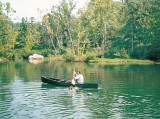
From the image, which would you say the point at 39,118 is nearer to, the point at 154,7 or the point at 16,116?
the point at 16,116

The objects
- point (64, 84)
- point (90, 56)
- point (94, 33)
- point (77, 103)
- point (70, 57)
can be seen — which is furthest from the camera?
point (94, 33)

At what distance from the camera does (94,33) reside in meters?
73.9

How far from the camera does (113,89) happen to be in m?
22.7

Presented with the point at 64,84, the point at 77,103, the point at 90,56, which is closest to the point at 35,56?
the point at 90,56

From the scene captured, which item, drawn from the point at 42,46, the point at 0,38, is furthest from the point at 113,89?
the point at 42,46

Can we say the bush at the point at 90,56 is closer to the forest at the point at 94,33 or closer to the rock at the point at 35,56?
the forest at the point at 94,33

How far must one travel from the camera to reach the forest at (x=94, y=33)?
62.9 metres

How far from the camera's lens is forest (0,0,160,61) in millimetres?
62875

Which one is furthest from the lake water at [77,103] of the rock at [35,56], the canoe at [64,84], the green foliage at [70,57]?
the rock at [35,56]

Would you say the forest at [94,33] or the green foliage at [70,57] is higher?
the forest at [94,33]

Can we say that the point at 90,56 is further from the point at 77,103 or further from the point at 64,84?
the point at 77,103

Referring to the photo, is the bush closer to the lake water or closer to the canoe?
the canoe

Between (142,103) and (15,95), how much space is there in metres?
9.49

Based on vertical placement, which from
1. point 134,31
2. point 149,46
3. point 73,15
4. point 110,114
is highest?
point 73,15
